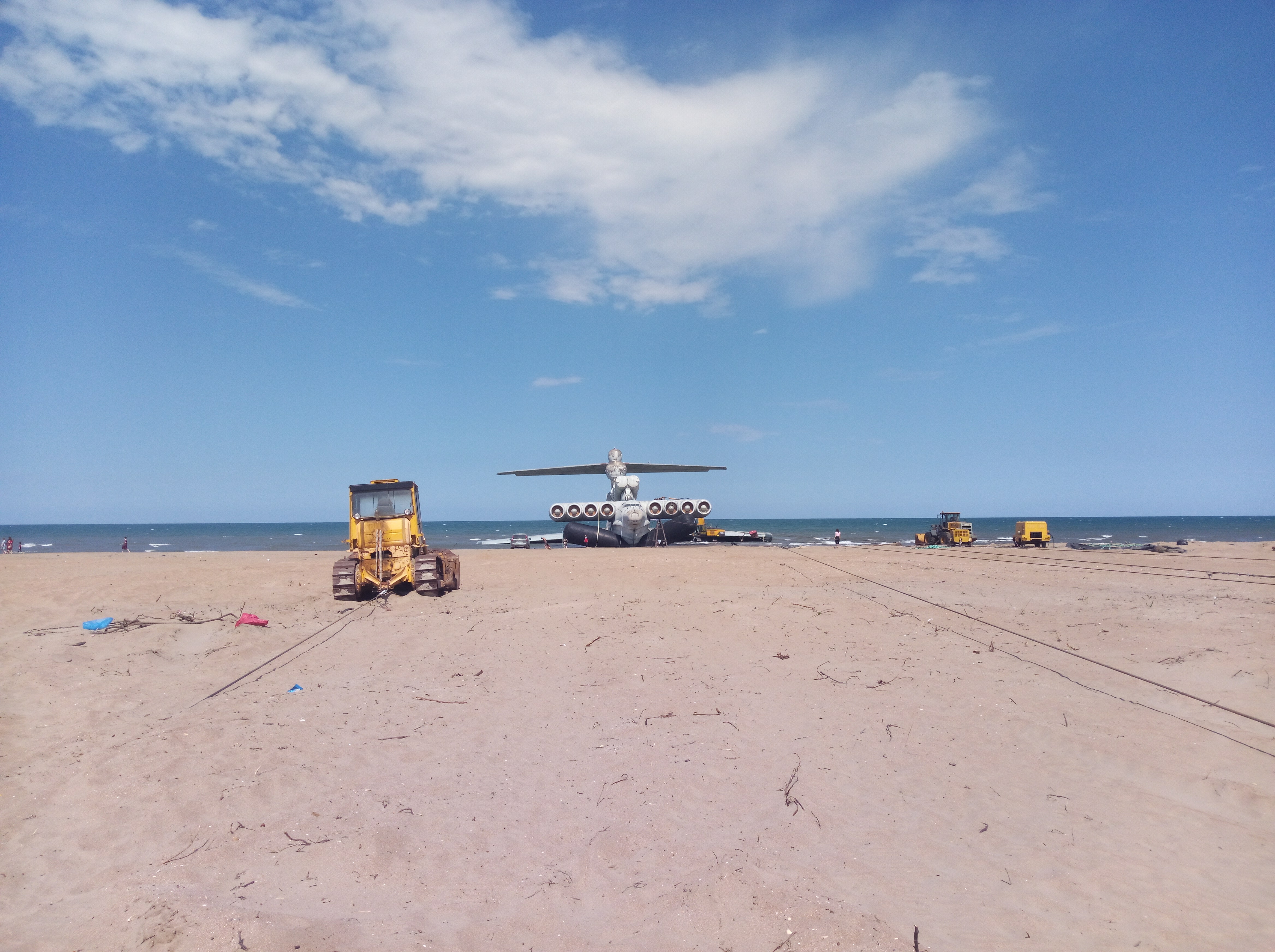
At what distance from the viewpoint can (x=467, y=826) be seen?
516 cm

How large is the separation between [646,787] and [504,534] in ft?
262

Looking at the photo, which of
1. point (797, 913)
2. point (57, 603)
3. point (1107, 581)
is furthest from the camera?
point (1107, 581)

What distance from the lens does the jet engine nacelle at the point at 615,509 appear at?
117ft

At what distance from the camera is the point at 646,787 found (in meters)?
5.67

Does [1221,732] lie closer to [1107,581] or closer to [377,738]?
[377,738]

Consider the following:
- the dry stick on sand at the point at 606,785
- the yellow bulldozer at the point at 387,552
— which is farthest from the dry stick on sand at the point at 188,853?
the yellow bulldozer at the point at 387,552

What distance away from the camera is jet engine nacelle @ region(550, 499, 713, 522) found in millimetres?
35812

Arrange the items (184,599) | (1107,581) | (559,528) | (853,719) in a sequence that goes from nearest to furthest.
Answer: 1. (853,719)
2. (184,599)
3. (1107,581)
4. (559,528)

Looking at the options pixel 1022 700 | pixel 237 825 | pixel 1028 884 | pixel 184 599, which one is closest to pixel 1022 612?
pixel 1022 700

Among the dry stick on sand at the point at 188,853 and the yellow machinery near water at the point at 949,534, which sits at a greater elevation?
the yellow machinery near water at the point at 949,534

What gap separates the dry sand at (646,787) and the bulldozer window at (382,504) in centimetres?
447

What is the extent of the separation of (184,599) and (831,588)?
1327cm

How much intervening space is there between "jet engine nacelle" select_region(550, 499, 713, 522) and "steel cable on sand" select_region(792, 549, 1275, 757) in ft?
68.1

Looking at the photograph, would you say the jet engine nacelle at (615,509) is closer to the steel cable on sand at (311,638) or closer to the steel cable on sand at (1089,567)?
the steel cable on sand at (1089,567)
